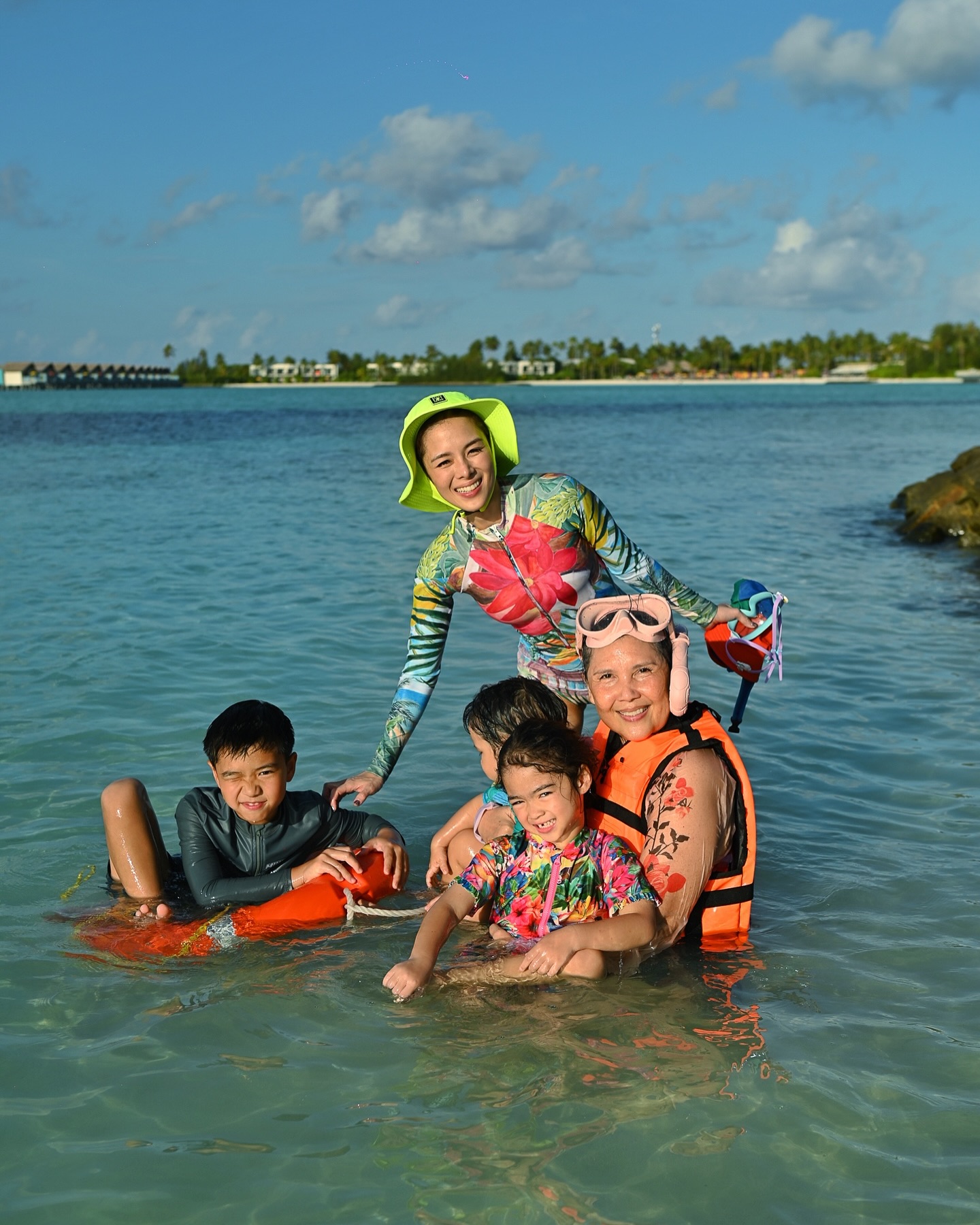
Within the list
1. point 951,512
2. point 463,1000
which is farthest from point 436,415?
point 951,512

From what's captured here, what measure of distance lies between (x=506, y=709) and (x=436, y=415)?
1.16 metres

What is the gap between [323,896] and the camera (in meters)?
4.68

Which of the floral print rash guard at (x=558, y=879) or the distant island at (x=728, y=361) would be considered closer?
the floral print rash guard at (x=558, y=879)

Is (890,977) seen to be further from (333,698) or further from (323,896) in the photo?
(333,698)

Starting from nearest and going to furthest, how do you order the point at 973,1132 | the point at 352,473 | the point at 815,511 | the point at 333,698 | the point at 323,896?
the point at 973,1132, the point at 323,896, the point at 333,698, the point at 815,511, the point at 352,473

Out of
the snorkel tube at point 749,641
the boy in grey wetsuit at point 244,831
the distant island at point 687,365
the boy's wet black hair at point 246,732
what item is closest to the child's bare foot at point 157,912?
the boy in grey wetsuit at point 244,831

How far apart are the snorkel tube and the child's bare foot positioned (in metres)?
2.38

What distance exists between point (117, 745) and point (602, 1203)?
510 centimetres

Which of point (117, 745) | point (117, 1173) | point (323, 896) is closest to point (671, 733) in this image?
point (323, 896)

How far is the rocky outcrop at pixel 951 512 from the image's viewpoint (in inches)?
666

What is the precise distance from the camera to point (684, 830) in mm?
4086

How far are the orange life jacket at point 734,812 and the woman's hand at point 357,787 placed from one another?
36.1 inches

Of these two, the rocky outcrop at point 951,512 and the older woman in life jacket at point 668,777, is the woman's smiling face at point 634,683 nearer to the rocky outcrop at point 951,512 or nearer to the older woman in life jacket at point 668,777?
the older woman in life jacket at point 668,777

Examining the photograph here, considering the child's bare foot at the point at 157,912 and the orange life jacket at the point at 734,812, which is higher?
the orange life jacket at the point at 734,812
